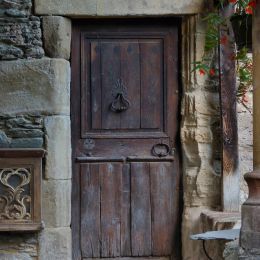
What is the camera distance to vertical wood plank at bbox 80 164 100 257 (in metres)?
6.38

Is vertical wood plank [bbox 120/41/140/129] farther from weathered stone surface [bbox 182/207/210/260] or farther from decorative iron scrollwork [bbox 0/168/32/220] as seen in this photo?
decorative iron scrollwork [bbox 0/168/32/220]

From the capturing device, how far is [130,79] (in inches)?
253

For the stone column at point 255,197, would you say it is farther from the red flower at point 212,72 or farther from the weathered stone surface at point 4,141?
the weathered stone surface at point 4,141

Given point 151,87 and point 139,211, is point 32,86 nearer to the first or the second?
point 151,87

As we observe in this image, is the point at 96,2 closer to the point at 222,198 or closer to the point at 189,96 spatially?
the point at 189,96

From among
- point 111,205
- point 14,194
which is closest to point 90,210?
point 111,205

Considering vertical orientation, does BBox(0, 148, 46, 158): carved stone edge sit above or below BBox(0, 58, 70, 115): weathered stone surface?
below

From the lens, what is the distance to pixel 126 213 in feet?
21.0

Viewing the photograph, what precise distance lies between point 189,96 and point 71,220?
4.62 feet

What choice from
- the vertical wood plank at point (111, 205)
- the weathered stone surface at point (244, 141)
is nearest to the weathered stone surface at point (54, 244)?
the vertical wood plank at point (111, 205)

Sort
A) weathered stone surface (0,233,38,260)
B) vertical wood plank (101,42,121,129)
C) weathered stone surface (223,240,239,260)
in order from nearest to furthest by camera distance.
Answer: weathered stone surface (223,240,239,260) → weathered stone surface (0,233,38,260) → vertical wood plank (101,42,121,129)

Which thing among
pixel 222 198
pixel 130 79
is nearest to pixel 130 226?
pixel 222 198

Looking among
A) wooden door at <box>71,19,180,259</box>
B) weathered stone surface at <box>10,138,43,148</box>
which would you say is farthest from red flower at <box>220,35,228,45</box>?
weathered stone surface at <box>10,138,43,148</box>

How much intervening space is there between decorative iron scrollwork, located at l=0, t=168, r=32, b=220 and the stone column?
6.58 ft
